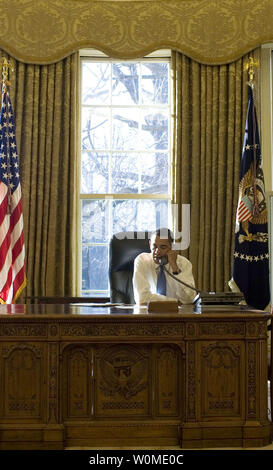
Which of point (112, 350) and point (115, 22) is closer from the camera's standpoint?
point (112, 350)

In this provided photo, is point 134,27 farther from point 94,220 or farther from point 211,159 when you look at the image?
point 94,220

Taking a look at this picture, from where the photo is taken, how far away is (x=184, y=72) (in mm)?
5480

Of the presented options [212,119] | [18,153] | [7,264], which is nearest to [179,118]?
[212,119]

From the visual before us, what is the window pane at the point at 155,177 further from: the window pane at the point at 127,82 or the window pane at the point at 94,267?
the window pane at the point at 94,267

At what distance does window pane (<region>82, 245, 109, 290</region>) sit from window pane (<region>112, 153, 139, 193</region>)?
585 millimetres

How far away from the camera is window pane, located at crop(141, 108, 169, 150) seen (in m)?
5.73

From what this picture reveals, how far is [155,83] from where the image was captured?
18.8ft

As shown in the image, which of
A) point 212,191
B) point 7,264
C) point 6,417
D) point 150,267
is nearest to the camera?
point 6,417

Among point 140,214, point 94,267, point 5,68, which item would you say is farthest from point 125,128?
point 94,267

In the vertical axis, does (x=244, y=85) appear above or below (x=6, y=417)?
above

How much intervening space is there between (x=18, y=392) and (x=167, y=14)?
3684 mm

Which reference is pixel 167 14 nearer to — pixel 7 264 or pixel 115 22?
pixel 115 22

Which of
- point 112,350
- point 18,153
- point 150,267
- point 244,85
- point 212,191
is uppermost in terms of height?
point 244,85

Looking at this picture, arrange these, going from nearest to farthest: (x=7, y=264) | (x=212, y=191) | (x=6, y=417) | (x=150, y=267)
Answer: (x=6, y=417)
(x=150, y=267)
(x=7, y=264)
(x=212, y=191)
